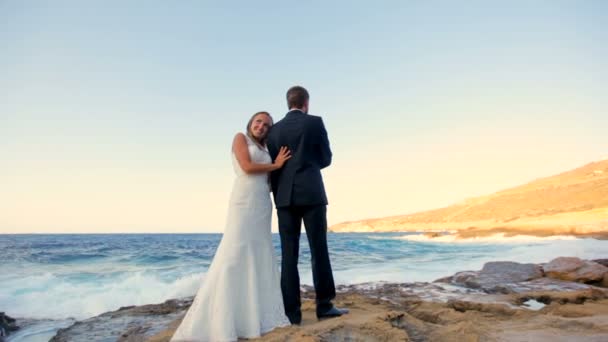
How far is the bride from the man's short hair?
0.36 meters

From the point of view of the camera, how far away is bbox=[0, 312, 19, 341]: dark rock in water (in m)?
5.53

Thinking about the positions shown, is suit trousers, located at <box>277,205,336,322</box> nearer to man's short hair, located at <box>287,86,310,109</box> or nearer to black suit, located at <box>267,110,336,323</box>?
black suit, located at <box>267,110,336,323</box>

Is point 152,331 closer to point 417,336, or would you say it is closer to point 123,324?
point 123,324

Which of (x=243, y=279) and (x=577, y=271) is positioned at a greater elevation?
(x=243, y=279)

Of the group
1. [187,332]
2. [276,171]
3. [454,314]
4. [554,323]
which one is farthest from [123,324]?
[554,323]

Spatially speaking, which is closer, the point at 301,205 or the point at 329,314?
the point at 301,205

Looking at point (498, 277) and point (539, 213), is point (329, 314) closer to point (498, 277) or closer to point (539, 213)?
point (498, 277)

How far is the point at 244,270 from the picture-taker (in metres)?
3.46

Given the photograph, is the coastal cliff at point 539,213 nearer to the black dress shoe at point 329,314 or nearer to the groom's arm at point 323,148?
the black dress shoe at point 329,314

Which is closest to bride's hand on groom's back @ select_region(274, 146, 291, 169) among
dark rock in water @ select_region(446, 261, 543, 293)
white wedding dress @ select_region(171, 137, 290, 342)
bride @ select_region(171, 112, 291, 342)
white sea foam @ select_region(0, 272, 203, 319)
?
bride @ select_region(171, 112, 291, 342)

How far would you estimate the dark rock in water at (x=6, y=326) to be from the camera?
18.2 ft

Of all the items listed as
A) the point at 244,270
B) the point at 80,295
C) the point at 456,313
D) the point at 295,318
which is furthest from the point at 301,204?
the point at 80,295

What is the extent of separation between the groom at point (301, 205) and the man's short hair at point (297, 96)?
132 mm

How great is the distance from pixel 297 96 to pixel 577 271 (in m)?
7.02
